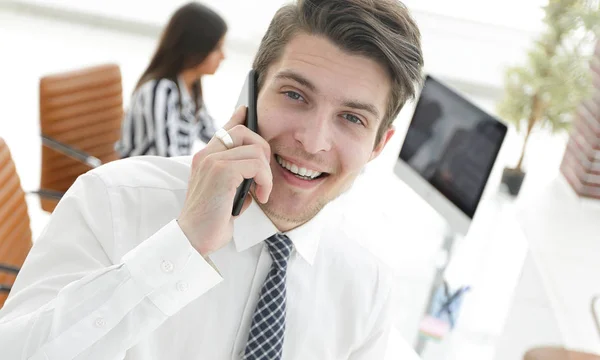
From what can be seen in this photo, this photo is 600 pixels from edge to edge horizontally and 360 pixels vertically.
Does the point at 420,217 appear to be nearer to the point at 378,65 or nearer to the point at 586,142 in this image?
the point at 586,142

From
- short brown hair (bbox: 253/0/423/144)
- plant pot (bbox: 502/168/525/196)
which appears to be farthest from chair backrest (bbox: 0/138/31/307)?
plant pot (bbox: 502/168/525/196)

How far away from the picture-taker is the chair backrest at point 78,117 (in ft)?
9.43

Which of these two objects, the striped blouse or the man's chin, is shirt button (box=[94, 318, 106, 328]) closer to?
the man's chin

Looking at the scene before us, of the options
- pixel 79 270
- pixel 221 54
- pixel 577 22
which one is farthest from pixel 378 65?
pixel 577 22

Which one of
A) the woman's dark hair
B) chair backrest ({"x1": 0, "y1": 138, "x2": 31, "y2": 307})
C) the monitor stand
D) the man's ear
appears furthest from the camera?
the woman's dark hair

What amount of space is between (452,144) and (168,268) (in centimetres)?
161

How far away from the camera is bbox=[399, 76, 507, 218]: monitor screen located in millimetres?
2316

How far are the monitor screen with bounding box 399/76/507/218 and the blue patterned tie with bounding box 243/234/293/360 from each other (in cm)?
109

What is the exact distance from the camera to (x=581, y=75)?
10.1 ft

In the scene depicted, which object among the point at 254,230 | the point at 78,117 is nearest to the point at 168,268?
the point at 254,230

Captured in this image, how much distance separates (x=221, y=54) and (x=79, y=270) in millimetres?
2067

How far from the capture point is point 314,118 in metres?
1.34

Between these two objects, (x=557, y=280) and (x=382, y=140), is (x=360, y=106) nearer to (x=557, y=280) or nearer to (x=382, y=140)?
(x=382, y=140)

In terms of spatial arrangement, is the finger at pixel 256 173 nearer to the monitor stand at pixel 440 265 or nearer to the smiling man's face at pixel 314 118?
the smiling man's face at pixel 314 118
